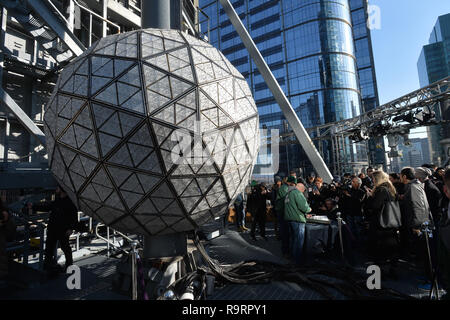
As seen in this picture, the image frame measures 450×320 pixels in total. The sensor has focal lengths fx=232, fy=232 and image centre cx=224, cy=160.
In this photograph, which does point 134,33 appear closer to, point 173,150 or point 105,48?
point 105,48

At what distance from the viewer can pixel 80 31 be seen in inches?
396

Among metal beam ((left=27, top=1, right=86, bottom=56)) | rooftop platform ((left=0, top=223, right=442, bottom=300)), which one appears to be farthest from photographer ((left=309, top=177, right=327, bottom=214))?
metal beam ((left=27, top=1, right=86, bottom=56))

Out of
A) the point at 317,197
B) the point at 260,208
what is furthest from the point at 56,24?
the point at 317,197

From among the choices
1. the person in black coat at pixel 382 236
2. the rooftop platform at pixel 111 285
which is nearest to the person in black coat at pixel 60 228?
the rooftop platform at pixel 111 285

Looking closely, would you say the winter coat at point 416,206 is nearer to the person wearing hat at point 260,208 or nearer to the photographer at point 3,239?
the person wearing hat at point 260,208

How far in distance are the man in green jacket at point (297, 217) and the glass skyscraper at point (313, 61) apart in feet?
111

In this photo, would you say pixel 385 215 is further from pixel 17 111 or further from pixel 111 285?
pixel 17 111

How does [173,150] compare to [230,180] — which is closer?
[173,150]

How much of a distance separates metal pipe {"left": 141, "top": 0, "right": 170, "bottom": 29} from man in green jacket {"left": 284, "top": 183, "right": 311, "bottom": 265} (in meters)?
3.43

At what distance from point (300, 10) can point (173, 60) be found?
166 ft

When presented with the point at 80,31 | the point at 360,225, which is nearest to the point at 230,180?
the point at 360,225

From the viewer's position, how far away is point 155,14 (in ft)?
10.0

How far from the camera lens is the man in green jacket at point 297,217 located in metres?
4.20

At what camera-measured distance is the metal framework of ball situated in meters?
1.96
